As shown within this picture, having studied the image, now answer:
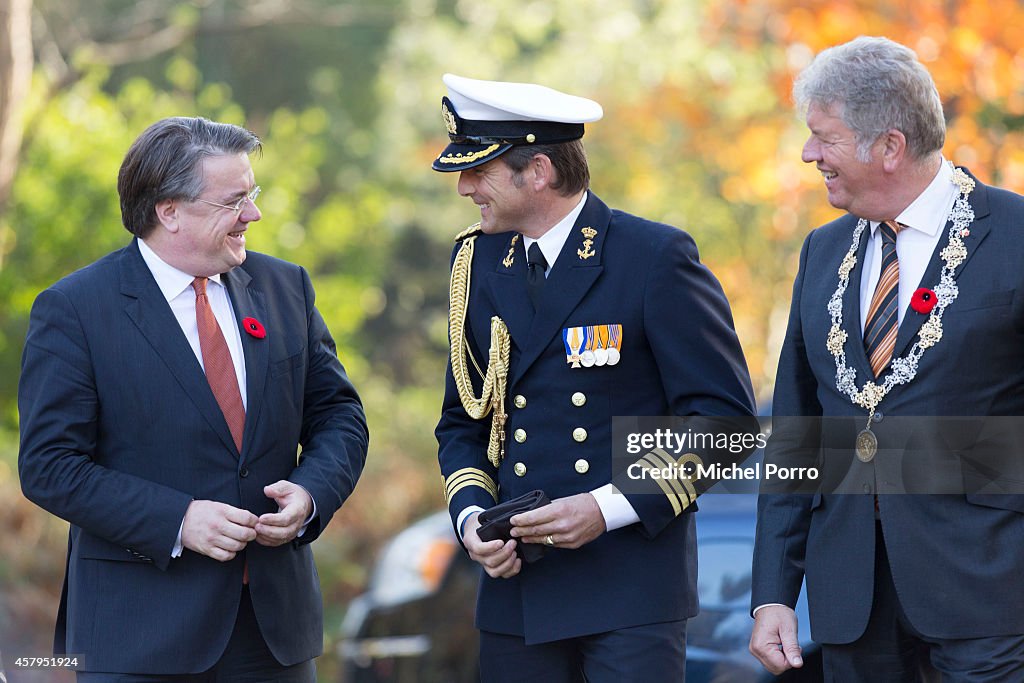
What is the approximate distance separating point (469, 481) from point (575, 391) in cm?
41

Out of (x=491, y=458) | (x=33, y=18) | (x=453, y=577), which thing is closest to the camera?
(x=491, y=458)

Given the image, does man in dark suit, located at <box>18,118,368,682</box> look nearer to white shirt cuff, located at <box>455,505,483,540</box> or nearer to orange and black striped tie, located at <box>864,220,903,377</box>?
white shirt cuff, located at <box>455,505,483,540</box>

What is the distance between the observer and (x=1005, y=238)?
3.25m

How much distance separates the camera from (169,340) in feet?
12.3

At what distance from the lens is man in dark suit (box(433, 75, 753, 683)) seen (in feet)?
11.2

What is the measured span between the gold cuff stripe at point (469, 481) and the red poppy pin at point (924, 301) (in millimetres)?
1221

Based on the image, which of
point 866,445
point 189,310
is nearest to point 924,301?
point 866,445

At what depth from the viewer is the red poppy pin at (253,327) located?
387cm

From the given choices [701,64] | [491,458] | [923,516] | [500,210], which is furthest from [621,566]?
[701,64]

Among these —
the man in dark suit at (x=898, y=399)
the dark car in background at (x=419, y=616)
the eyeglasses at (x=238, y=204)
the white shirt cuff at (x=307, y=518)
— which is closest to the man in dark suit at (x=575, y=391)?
the man in dark suit at (x=898, y=399)

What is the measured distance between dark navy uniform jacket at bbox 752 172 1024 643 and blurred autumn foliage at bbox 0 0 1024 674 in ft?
17.0

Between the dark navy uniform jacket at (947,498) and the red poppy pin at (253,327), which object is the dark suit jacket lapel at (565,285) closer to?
the dark navy uniform jacket at (947,498)

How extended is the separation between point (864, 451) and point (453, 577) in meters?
3.69

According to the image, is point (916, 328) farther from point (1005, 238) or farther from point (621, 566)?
point (621, 566)
